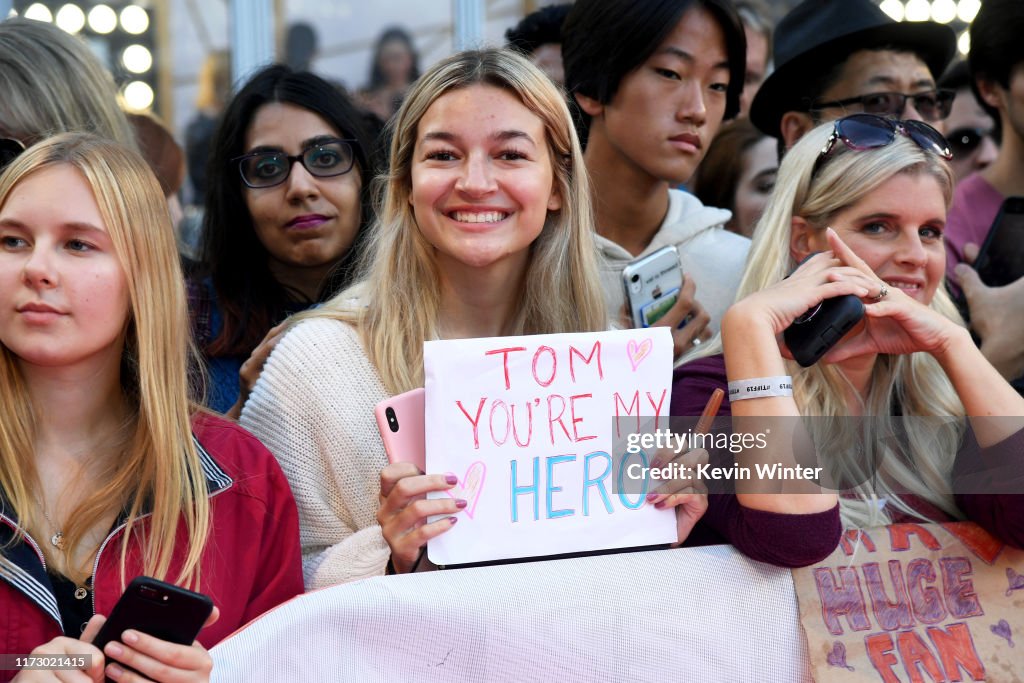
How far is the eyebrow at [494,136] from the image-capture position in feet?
9.39

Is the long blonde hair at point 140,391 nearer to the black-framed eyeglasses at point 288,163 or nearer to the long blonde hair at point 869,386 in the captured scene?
the black-framed eyeglasses at point 288,163

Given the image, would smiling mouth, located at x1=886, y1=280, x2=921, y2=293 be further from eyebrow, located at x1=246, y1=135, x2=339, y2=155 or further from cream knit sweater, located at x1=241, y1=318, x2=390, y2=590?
eyebrow, located at x1=246, y1=135, x2=339, y2=155

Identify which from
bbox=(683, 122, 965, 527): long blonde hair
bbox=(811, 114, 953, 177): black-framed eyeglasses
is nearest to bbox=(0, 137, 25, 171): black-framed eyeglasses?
bbox=(683, 122, 965, 527): long blonde hair

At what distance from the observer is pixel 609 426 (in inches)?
95.4

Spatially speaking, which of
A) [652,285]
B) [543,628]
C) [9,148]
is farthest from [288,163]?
[543,628]

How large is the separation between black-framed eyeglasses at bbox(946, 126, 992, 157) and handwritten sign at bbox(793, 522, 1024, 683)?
314 centimetres

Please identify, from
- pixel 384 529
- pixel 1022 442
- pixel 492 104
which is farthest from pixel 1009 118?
pixel 384 529

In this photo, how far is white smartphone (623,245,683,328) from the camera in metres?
3.21

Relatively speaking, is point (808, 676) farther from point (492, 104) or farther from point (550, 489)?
point (492, 104)

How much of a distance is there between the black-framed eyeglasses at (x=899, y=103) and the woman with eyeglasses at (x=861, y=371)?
0.88m

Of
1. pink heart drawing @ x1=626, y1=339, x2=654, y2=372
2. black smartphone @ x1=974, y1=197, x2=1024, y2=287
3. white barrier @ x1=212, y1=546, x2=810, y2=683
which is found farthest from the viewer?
black smartphone @ x1=974, y1=197, x2=1024, y2=287

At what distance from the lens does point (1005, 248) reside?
346 cm

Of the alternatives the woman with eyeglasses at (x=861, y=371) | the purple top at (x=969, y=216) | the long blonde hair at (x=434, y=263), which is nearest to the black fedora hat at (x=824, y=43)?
the purple top at (x=969, y=216)

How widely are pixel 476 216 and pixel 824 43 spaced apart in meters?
1.74
